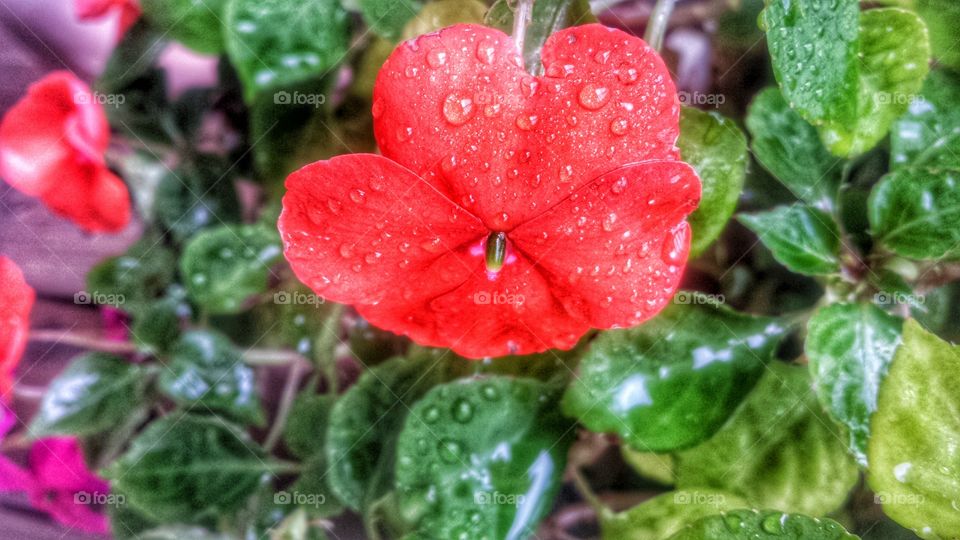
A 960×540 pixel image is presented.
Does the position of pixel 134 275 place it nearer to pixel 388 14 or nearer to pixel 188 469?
pixel 188 469

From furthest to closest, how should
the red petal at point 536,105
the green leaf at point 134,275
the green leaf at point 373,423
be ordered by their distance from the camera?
1. the green leaf at point 134,275
2. the green leaf at point 373,423
3. the red petal at point 536,105

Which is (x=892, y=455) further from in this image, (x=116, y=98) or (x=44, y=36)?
(x=44, y=36)

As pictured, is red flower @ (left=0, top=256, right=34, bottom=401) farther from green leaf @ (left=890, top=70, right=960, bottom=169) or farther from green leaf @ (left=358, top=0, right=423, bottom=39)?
green leaf @ (left=890, top=70, right=960, bottom=169)

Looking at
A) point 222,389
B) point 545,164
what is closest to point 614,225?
point 545,164

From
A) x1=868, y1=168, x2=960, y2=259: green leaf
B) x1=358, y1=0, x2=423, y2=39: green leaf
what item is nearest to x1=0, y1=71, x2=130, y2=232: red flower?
x1=358, y1=0, x2=423, y2=39: green leaf

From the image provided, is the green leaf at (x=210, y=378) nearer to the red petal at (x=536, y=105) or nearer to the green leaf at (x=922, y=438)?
the red petal at (x=536, y=105)

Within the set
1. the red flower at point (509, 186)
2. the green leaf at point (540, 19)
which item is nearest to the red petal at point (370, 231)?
the red flower at point (509, 186)
